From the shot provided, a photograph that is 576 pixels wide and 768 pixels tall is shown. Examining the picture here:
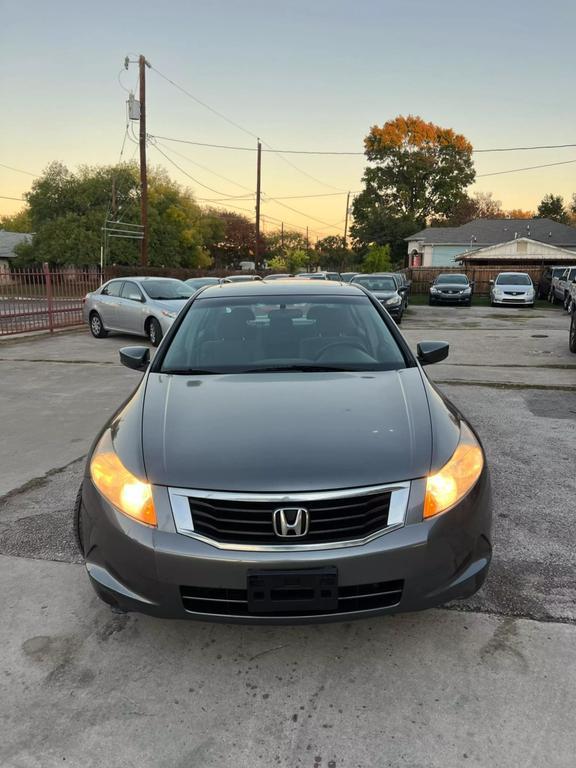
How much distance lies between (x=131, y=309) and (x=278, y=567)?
37.1ft

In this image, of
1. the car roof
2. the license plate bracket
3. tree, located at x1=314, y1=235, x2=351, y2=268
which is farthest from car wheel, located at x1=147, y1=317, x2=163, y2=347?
tree, located at x1=314, y1=235, x2=351, y2=268

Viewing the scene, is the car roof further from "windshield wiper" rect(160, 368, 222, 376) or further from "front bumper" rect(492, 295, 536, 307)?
"front bumper" rect(492, 295, 536, 307)

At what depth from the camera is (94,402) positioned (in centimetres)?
684

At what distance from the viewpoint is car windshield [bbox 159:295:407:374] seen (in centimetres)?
318

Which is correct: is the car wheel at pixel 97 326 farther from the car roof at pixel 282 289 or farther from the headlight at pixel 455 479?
the headlight at pixel 455 479

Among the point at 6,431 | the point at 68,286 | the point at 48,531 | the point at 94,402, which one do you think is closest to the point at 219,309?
the point at 48,531

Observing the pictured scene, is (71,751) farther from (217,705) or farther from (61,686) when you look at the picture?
(217,705)

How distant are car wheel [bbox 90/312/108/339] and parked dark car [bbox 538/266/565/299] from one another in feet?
74.4

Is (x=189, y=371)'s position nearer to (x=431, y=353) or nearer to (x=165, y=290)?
(x=431, y=353)

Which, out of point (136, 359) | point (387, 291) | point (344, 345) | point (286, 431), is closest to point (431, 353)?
point (344, 345)

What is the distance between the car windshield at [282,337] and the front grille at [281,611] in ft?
4.53

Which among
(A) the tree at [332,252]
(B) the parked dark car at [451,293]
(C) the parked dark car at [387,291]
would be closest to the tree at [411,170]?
(A) the tree at [332,252]

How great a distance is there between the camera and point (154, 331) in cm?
1185

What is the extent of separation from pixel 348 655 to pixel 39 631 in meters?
1.38
